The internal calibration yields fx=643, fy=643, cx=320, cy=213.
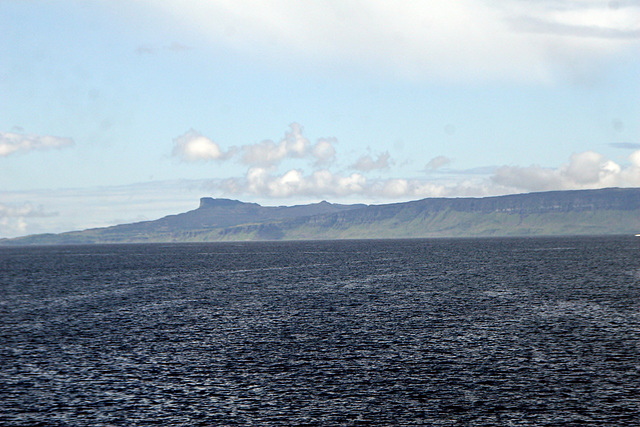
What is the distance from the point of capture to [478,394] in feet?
150

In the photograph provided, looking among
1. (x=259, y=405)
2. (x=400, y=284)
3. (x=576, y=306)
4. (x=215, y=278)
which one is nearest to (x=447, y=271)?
(x=400, y=284)

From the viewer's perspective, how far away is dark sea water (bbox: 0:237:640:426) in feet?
138

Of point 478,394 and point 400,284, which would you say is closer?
point 478,394

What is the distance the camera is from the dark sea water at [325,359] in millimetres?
41969

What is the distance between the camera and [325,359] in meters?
57.8

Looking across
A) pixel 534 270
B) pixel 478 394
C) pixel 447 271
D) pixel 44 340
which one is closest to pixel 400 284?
pixel 447 271

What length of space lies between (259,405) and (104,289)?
10042 centimetres

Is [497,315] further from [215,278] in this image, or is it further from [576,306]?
[215,278]

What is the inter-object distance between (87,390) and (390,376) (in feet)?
75.8

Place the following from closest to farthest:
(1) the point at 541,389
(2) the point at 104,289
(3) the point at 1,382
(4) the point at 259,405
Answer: (4) the point at 259,405 → (1) the point at 541,389 → (3) the point at 1,382 → (2) the point at 104,289

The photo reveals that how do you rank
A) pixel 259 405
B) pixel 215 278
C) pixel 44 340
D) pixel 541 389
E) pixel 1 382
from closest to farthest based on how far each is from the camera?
pixel 259 405
pixel 541 389
pixel 1 382
pixel 44 340
pixel 215 278

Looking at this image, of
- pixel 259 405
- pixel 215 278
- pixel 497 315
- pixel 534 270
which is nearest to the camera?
pixel 259 405

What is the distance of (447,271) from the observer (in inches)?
7057

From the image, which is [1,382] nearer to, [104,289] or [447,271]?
[104,289]
